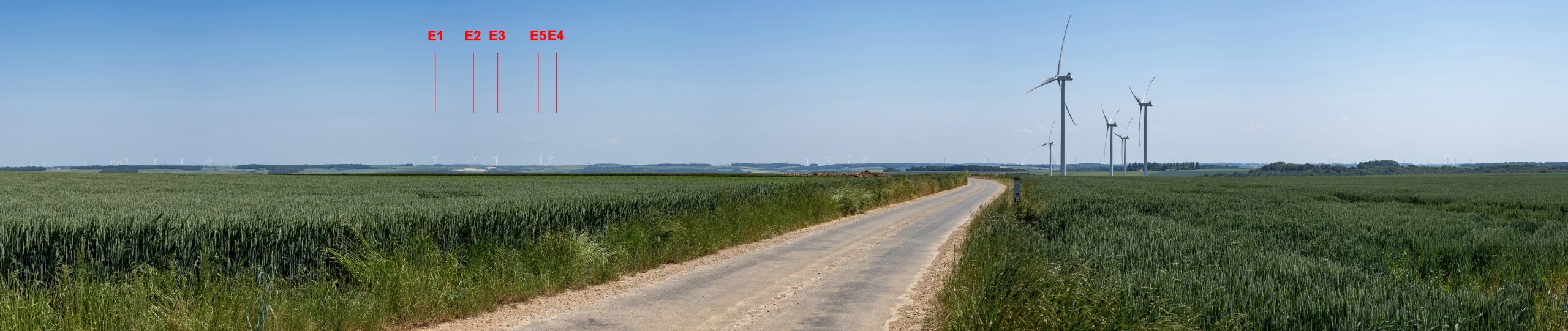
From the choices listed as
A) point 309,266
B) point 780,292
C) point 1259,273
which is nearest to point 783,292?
point 780,292

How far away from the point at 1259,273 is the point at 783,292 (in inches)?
229

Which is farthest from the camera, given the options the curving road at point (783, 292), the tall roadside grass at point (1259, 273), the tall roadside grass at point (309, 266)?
the curving road at point (783, 292)

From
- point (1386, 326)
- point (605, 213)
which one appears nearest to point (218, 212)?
point (605, 213)

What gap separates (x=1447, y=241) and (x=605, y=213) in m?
15.1

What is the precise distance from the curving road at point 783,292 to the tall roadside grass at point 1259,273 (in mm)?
1100

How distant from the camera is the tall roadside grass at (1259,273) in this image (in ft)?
21.6

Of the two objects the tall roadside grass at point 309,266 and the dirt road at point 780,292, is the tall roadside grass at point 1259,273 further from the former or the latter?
the tall roadside grass at point 309,266

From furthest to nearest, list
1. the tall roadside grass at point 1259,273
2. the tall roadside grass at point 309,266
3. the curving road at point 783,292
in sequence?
the curving road at point 783,292 → the tall roadside grass at point 309,266 → the tall roadside grass at point 1259,273

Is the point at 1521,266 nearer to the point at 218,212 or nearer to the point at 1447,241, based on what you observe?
the point at 1447,241

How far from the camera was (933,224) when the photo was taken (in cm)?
2434

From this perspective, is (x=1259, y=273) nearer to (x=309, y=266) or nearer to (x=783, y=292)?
(x=783, y=292)

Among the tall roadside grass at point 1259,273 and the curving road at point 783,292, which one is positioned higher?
the tall roadside grass at point 1259,273

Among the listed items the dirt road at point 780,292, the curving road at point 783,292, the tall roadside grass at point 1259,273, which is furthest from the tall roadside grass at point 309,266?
the tall roadside grass at point 1259,273

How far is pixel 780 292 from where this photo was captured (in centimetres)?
1132
